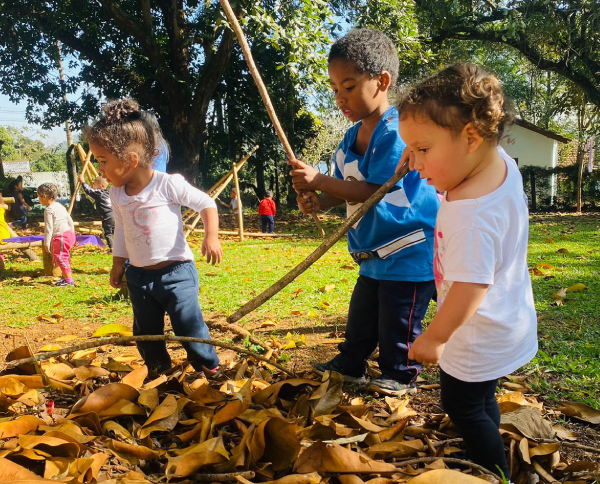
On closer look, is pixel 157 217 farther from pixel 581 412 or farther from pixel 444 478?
pixel 581 412

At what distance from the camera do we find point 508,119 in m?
1.67

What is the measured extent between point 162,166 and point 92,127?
0.59 meters

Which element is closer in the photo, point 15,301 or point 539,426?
point 539,426

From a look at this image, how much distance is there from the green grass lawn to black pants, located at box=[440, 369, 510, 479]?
89 cm

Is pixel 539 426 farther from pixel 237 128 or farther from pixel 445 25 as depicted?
pixel 237 128

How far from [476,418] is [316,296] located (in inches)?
136

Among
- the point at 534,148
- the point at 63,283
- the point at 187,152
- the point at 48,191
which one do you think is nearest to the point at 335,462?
the point at 63,283

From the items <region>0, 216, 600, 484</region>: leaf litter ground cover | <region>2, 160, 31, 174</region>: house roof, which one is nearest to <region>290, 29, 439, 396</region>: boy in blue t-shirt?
<region>0, 216, 600, 484</region>: leaf litter ground cover

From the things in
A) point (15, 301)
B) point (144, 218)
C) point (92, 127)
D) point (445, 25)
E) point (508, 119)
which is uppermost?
point (445, 25)

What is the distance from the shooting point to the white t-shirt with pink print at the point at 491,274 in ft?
5.09

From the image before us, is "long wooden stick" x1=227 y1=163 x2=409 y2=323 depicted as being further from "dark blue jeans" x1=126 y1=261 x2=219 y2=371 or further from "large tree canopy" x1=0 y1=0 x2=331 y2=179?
"large tree canopy" x1=0 y1=0 x2=331 y2=179

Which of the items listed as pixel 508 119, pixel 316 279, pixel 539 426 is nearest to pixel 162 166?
pixel 508 119

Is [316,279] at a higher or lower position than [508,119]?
lower

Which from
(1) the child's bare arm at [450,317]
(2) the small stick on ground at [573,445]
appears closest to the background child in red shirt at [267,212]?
(2) the small stick on ground at [573,445]
